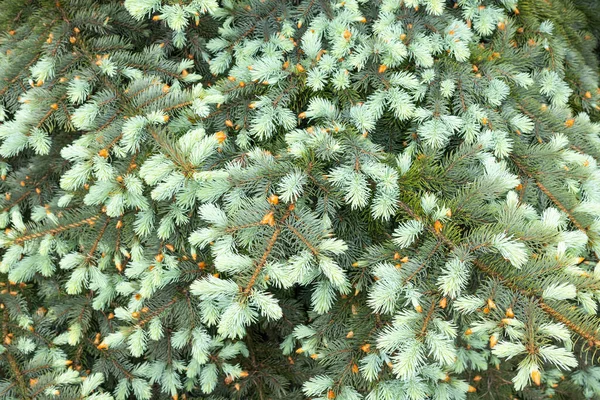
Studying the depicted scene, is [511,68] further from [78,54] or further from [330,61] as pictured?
[78,54]

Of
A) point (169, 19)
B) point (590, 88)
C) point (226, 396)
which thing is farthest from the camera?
point (590, 88)

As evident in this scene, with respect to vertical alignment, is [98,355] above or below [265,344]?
above

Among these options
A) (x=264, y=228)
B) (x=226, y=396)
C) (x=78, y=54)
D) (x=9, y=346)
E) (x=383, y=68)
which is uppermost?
(x=78, y=54)

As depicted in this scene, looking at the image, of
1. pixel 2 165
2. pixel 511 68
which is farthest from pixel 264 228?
pixel 2 165

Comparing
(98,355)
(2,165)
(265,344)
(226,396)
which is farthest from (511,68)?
(2,165)

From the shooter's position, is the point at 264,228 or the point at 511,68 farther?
the point at 511,68

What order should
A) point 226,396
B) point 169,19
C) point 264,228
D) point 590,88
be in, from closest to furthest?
point 264,228, point 169,19, point 226,396, point 590,88
